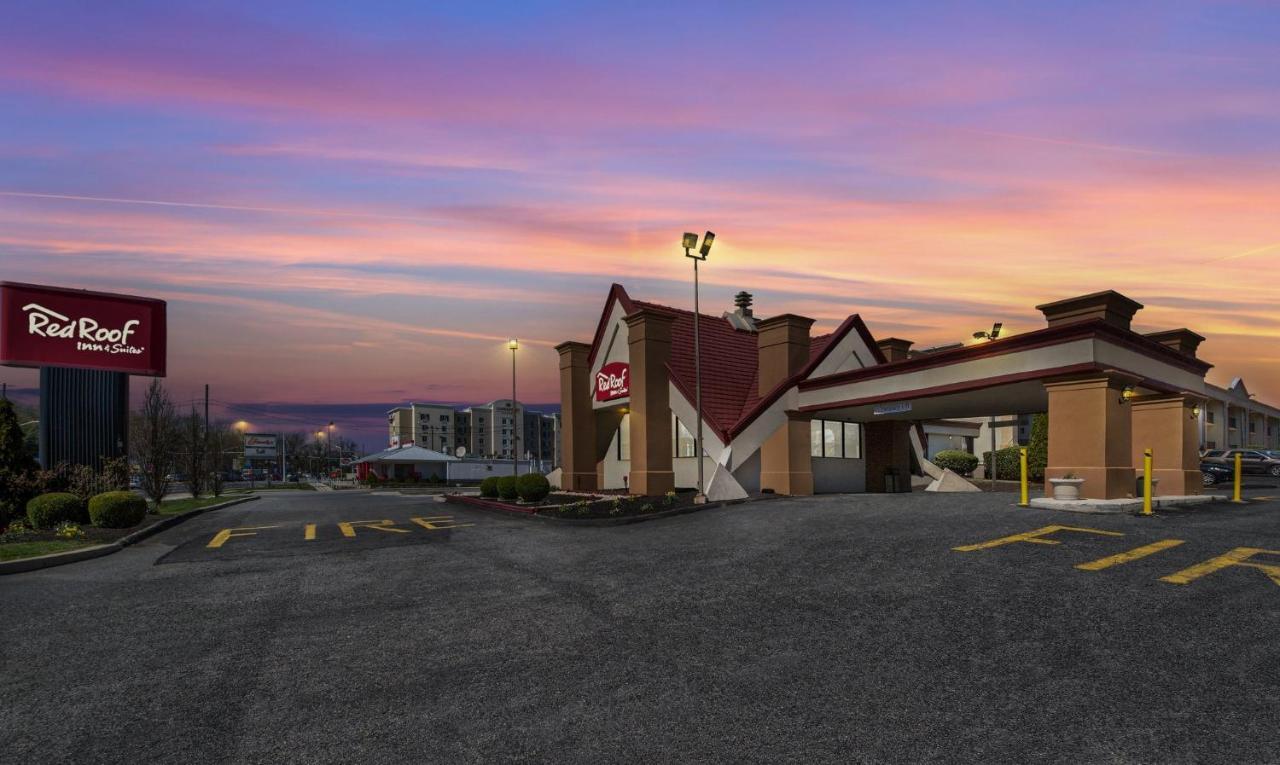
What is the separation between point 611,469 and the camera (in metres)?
35.2

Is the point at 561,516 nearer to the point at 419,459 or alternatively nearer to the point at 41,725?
the point at 41,725

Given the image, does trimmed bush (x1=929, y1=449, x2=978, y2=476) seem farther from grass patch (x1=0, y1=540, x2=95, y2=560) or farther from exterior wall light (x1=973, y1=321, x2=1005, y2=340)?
grass patch (x1=0, y1=540, x2=95, y2=560)

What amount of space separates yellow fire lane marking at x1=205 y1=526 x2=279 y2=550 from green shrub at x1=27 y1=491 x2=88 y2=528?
3.87m

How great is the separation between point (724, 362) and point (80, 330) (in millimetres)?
25492

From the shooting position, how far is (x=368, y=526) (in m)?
20.0

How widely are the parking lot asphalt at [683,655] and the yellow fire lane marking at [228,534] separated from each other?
334 cm

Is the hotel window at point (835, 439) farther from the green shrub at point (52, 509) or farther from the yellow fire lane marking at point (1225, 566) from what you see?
the green shrub at point (52, 509)

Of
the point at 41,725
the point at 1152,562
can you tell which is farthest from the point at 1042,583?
the point at 41,725

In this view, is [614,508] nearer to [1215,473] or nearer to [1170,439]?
[1170,439]

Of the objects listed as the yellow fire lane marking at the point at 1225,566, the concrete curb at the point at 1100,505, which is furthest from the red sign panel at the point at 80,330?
the yellow fire lane marking at the point at 1225,566

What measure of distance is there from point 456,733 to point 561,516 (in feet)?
51.4

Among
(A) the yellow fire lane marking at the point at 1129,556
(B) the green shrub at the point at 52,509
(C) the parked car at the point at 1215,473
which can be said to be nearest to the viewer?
(A) the yellow fire lane marking at the point at 1129,556

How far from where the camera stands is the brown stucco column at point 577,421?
3481cm

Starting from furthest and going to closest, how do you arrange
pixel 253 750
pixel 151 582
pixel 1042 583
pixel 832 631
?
pixel 151 582, pixel 1042 583, pixel 832 631, pixel 253 750
